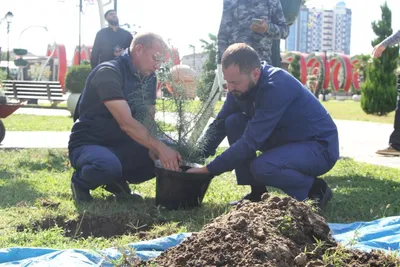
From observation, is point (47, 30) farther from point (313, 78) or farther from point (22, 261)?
point (22, 261)

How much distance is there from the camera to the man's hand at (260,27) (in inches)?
206

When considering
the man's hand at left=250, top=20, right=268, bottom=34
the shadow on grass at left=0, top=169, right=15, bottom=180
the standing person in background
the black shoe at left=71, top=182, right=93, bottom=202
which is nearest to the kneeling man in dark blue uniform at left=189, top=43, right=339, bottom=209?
the black shoe at left=71, top=182, right=93, bottom=202

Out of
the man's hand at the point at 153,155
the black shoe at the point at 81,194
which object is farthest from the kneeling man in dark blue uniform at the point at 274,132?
the black shoe at the point at 81,194

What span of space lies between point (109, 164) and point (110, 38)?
3.90 m

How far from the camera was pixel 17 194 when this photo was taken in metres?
4.60

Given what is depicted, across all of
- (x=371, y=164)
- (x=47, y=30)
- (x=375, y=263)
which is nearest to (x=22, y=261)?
(x=375, y=263)

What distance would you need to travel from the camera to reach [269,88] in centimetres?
371

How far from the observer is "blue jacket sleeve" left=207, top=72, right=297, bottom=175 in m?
3.71

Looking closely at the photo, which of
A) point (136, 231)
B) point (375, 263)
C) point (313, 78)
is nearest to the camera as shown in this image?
point (375, 263)

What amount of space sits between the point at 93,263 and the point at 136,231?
929mm

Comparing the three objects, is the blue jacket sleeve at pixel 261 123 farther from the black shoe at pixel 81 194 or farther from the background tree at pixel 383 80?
the background tree at pixel 383 80

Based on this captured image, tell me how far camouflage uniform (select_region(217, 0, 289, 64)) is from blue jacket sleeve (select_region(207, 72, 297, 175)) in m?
1.78

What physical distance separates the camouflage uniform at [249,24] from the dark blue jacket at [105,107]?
157cm

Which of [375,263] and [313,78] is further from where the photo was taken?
[313,78]
